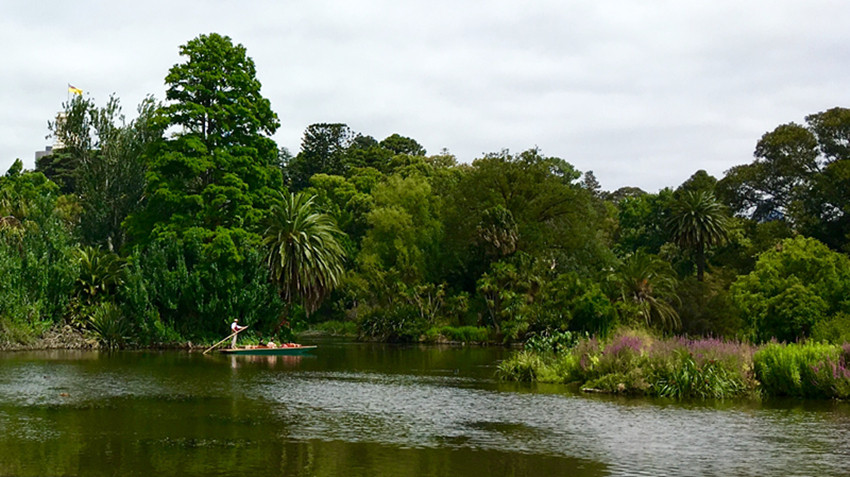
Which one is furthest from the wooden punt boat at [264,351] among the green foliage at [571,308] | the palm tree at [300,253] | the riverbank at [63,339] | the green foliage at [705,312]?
the green foliage at [705,312]

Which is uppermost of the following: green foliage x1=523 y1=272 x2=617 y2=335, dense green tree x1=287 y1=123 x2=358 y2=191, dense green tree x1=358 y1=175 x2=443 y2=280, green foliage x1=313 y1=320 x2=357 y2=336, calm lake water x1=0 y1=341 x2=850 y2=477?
dense green tree x1=287 y1=123 x2=358 y2=191

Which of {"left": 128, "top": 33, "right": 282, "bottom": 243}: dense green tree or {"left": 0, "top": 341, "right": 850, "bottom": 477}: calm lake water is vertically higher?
{"left": 128, "top": 33, "right": 282, "bottom": 243}: dense green tree

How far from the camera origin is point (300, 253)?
59625 millimetres

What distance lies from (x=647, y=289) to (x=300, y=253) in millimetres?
25927

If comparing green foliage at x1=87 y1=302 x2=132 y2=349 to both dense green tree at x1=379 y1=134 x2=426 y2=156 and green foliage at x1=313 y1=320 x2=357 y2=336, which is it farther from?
dense green tree at x1=379 y1=134 x2=426 y2=156

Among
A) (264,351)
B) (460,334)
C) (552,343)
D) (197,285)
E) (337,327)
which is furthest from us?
(337,327)

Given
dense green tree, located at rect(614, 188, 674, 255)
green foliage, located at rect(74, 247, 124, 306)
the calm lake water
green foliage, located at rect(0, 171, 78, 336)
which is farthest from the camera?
dense green tree, located at rect(614, 188, 674, 255)

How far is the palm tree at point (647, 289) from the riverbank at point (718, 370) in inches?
1374

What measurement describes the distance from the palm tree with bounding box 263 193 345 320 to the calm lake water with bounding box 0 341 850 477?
24.4 metres

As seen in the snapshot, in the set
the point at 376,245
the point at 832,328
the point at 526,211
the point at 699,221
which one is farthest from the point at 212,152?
the point at 699,221

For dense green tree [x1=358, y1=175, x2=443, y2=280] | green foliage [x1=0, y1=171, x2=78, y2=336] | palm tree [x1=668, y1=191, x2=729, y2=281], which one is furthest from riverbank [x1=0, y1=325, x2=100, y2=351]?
palm tree [x1=668, y1=191, x2=729, y2=281]

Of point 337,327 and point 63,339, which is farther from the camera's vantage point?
point 337,327

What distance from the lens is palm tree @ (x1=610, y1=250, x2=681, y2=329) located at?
217 ft

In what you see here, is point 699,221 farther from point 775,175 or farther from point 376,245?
point 376,245
